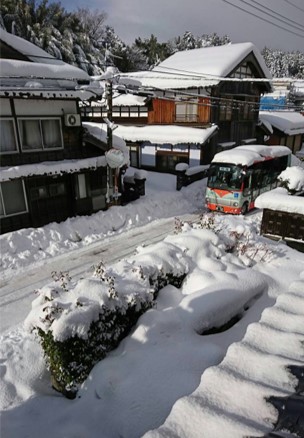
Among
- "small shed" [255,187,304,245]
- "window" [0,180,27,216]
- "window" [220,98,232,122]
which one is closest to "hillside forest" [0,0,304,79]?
"window" [220,98,232,122]

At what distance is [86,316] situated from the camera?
552 cm

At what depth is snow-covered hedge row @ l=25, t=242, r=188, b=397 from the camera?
17.7 ft

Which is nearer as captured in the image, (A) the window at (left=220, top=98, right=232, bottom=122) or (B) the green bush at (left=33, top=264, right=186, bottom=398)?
(B) the green bush at (left=33, top=264, right=186, bottom=398)

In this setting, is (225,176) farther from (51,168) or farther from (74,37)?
(74,37)

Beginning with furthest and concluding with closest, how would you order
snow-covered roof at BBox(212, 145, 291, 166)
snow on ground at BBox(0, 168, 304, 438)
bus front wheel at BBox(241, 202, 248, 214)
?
bus front wheel at BBox(241, 202, 248, 214) → snow-covered roof at BBox(212, 145, 291, 166) → snow on ground at BBox(0, 168, 304, 438)

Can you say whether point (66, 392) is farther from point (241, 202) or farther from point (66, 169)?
point (241, 202)

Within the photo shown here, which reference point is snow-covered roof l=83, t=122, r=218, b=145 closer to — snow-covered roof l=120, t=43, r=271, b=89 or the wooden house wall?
the wooden house wall

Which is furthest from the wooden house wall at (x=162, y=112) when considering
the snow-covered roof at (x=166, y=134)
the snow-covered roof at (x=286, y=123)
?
the snow-covered roof at (x=286, y=123)

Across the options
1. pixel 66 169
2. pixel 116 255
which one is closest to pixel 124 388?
pixel 116 255

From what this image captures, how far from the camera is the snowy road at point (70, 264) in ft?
32.0

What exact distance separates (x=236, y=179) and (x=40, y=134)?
1063 centimetres

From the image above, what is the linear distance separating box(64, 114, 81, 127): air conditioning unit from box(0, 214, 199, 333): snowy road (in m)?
6.34

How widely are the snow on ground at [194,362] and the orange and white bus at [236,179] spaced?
782 cm

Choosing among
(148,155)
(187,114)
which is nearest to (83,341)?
(187,114)
